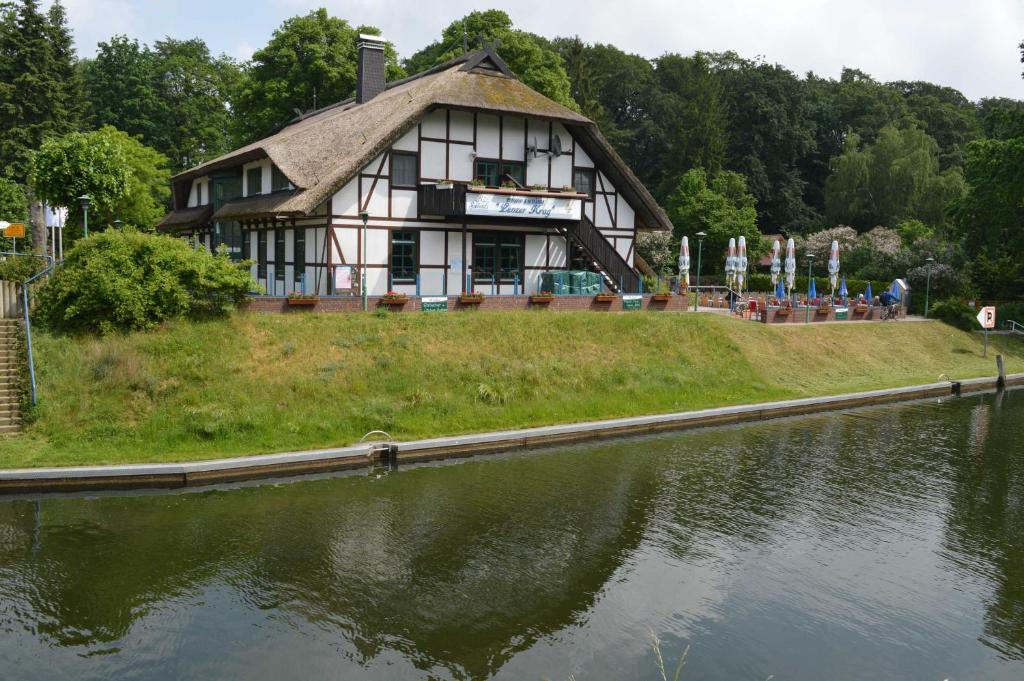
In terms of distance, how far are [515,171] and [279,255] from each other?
937 cm

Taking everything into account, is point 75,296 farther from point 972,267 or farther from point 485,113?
point 972,267

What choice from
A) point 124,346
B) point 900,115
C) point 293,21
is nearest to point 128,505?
point 124,346

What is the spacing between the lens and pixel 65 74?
4872cm

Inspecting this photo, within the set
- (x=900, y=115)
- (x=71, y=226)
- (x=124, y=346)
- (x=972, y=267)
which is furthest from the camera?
(x=900, y=115)

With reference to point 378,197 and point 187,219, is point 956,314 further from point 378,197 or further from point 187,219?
point 187,219

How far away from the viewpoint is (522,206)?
1196 inches

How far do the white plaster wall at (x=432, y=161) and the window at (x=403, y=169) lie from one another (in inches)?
12.3

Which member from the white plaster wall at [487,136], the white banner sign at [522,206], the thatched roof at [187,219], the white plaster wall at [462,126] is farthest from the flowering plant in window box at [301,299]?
the thatched roof at [187,219]

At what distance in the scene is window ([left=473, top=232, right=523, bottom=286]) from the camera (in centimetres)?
3148

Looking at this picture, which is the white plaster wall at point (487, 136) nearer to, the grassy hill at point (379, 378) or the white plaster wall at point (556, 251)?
the white plaster wall at point (556, 251)

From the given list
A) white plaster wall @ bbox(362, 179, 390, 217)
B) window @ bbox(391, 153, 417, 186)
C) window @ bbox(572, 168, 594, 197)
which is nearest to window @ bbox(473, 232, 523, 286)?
window @ bbox(391, 153, 417, 186)

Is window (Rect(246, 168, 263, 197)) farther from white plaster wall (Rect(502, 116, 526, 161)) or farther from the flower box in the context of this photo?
the flower box

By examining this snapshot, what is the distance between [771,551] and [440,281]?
18.5 m

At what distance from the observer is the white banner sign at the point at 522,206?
96.7 feet
